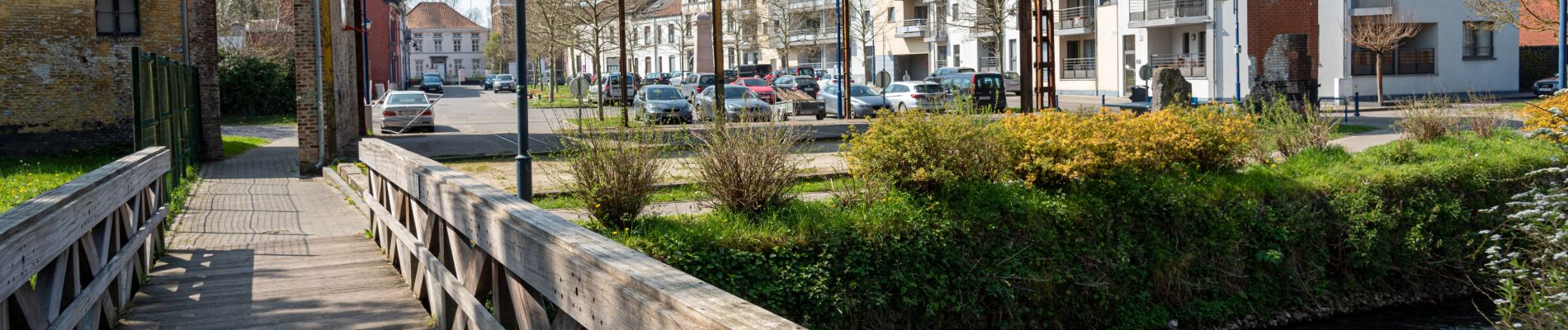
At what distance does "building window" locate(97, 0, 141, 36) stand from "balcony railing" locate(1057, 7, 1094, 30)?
37.2m

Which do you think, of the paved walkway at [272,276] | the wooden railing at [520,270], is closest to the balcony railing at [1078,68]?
the paved walkway at [272,276]

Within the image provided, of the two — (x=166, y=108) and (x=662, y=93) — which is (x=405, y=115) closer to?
(x=662, y=93)

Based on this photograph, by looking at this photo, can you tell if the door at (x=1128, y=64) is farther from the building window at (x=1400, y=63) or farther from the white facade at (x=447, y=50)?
the white facade at (x=447, y=50)

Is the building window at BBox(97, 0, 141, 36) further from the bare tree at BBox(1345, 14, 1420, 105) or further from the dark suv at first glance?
the dark suv

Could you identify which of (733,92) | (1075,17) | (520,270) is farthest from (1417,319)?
(1075,17)

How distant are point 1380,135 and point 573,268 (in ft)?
72.0

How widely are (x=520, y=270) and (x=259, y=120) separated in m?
35.8

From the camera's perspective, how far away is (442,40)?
11575cm

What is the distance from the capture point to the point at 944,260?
33.6ft

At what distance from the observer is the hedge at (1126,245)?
9.54 metres

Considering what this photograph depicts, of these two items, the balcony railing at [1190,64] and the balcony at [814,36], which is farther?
the balcony at [814,36]

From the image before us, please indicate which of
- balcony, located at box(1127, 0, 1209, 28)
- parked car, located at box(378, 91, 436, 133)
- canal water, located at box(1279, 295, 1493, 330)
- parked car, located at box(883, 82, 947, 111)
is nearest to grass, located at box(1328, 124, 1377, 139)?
canal water, located at box(1279, 295, 1493, 330)

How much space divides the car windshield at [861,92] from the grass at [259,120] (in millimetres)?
16109

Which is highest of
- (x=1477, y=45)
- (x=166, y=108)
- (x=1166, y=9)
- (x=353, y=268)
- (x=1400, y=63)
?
(x=1166, y=9)
